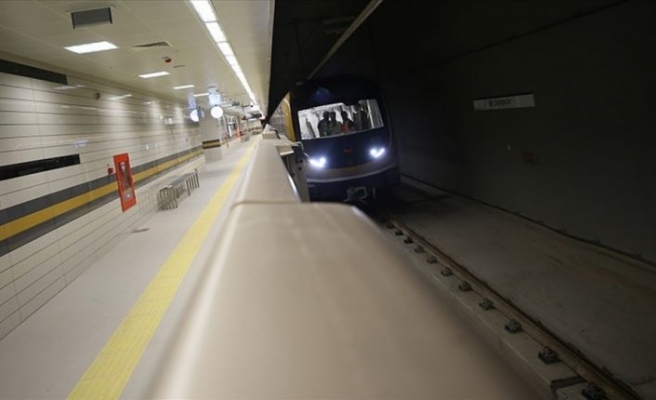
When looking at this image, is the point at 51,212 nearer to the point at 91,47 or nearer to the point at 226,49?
the point at 91,47

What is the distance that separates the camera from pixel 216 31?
19.9 feet

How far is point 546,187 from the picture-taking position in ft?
20.4

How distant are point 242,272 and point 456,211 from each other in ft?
25.6

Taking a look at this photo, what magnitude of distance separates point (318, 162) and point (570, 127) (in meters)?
4.30

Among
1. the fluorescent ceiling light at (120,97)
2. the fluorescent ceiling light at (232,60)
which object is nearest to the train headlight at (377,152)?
the fluorescent ceiling light at (232,60)

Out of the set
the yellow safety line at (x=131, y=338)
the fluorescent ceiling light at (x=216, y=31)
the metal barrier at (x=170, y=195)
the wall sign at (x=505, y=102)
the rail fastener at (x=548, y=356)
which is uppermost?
the fluorescent ceiling light at (x=216, y=31)

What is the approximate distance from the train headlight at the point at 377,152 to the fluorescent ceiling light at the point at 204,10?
392 centimetres

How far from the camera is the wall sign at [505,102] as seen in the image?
6281 mm

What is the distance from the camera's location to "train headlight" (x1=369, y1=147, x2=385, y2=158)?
→ 8383 mm

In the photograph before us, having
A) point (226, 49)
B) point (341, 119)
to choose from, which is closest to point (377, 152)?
point (341, 119)

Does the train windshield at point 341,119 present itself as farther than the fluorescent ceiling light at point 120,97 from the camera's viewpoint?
No

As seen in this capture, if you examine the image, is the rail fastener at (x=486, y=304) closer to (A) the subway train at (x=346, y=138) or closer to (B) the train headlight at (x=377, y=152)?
(A) the subway train at (x=346, y=138)

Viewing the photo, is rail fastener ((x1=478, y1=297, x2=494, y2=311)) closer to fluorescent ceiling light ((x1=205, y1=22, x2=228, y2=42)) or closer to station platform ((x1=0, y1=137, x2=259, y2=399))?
station platform ((x1=0, y1=137, x2=259, y2=399))

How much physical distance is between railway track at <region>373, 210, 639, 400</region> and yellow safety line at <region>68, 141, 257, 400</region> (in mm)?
2486
